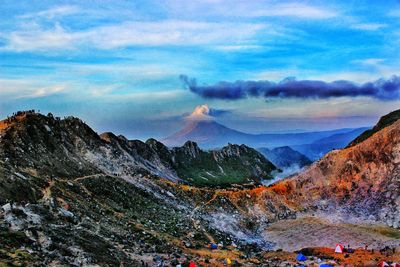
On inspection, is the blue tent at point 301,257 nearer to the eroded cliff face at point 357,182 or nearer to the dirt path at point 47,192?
the eroded cliff face at point 357,182

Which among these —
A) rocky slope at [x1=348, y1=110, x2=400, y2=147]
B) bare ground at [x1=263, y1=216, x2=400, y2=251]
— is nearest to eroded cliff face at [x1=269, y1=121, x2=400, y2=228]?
bare ground at [x1=263, y1=216, x2=400, y2=251]

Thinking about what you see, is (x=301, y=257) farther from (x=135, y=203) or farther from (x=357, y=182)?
(x=357, y=182)

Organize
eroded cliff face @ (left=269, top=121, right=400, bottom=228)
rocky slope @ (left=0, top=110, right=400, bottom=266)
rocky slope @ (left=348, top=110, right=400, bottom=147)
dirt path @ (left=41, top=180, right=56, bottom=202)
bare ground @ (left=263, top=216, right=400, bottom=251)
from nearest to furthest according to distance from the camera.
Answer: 1. rocky slope @ (left=0, top=110, right=400, bottom=266)
2. dirt path @ (left=41, top=180, right=56, bottom=202)
3. bare ground @ (left=263, top=216, right=400, bottom=251)
4. eroded cliff face @ (left=269, top=121, right=400, bottom=228)
5. rocky slope @ (left=348, top=110, right=400, bottom=147)

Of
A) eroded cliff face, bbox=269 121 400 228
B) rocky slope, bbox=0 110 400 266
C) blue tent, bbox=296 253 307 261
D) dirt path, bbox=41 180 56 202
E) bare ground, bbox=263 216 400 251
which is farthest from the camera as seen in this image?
eroded cliff face, bbox=269 121 400 228

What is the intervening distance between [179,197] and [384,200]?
43529 millimetres

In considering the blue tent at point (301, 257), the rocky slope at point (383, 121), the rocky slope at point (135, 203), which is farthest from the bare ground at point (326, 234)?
the rocky slope at point (383, 121)

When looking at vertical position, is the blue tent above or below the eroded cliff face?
below

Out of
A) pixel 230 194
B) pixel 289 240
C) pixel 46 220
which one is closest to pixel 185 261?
pixel 46 220

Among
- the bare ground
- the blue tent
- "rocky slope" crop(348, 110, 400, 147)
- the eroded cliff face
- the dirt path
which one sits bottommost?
the bare ground

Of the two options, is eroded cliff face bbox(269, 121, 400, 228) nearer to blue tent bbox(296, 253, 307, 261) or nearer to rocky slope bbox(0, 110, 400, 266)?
rocky slope bbox(0, 110, 400, 266)

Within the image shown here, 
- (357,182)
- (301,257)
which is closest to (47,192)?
(301,257)

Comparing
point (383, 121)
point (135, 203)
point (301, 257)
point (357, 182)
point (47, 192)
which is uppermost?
point (383, 121)

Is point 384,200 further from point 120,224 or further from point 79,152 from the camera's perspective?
point 79,152

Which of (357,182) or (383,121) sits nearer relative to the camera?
(357,182)
